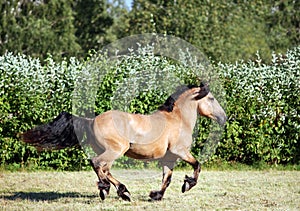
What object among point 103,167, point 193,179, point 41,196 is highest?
point 103,167

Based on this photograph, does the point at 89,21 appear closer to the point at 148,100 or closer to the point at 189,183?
the point at 148,100

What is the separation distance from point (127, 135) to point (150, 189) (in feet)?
7.02

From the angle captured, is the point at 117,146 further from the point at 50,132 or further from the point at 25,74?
the point at 25,74

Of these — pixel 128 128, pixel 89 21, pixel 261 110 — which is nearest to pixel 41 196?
pixel 128 128

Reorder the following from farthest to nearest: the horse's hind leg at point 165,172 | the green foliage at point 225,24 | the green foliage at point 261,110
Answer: the green foliage at point 225,24 < the green foliage at point 261,110 < the horse's hind leg at point 165,172

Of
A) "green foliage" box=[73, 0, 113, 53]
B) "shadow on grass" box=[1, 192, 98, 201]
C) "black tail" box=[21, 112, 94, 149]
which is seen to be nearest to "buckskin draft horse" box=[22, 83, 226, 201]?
"black tail" box=[21, 112, 94, 149]

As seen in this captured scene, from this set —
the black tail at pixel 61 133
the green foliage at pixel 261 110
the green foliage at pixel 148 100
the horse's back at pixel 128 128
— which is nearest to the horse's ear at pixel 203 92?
the horse's back at pixel 128 128

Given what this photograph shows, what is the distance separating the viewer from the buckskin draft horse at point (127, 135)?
7.20m

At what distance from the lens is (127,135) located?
7.25 m

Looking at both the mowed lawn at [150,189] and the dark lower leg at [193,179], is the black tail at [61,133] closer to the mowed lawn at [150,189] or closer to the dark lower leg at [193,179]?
the mowed lawn at [150,189]

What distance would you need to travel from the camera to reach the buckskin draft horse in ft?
23.6

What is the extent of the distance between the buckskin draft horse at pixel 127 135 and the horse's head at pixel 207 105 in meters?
0.01

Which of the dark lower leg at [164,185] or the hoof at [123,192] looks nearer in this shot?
→ the hoof at [123,192]

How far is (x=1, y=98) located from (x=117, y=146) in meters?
4.99
